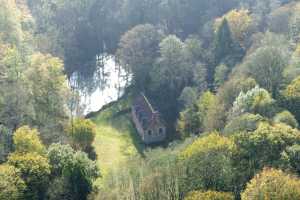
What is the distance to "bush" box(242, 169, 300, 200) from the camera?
3719 cm

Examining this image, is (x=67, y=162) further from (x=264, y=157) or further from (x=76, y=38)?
(x=76, y=38)

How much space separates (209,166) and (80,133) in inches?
910

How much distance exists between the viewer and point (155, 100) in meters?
77.9

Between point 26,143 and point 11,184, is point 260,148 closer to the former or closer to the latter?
point 11,184

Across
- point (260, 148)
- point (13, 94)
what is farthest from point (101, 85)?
point (260, 148)

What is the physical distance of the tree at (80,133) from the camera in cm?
6184

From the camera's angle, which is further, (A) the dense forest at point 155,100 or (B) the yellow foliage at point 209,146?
(B) the yellow foliage at point 209,146

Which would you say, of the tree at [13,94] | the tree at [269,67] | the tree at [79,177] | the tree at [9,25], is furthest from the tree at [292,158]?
the tree at [9,25]

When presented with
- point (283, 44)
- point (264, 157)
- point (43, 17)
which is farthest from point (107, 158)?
point (43, 17)

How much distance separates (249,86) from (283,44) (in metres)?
13.5

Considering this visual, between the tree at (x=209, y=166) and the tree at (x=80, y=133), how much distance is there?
64.9 ft

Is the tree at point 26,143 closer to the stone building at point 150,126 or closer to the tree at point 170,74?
the stone building at point 150,126

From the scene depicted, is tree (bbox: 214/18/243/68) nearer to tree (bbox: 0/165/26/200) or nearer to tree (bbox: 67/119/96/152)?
tree (bbox: 67/119/96/152)

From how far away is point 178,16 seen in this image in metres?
94.2
